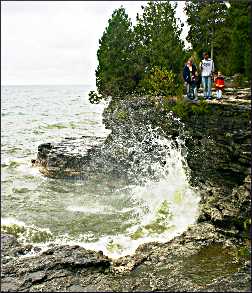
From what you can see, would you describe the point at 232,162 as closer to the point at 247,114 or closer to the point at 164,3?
the point at 247,114

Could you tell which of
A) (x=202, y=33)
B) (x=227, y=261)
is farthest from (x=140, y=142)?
(x=202, y=33)

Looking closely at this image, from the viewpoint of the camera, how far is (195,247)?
15273 mm

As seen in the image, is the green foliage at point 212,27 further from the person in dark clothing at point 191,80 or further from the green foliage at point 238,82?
the person in dark clothing at point 191,80

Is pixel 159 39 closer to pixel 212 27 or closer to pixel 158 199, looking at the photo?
pixel 212 27

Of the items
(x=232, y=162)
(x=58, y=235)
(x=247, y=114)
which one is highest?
(x=247, y=114)

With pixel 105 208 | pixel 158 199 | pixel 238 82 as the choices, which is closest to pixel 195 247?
pixel 158 199

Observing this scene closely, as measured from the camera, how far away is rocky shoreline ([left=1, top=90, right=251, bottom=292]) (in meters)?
12.8

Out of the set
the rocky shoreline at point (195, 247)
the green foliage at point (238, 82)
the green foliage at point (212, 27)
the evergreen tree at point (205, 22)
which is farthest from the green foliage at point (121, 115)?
the evergreen tree at point (205, 22)

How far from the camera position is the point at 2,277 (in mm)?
13188

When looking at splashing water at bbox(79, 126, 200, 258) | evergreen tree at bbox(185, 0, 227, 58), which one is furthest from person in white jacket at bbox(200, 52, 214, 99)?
evergreen tree at bbox(185, 0, 227, 58)

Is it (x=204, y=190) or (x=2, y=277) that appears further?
(x=204, y=190)

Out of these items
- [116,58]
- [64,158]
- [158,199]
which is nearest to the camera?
[158,199]

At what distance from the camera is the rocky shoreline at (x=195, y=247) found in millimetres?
12766

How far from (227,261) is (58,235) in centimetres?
727
